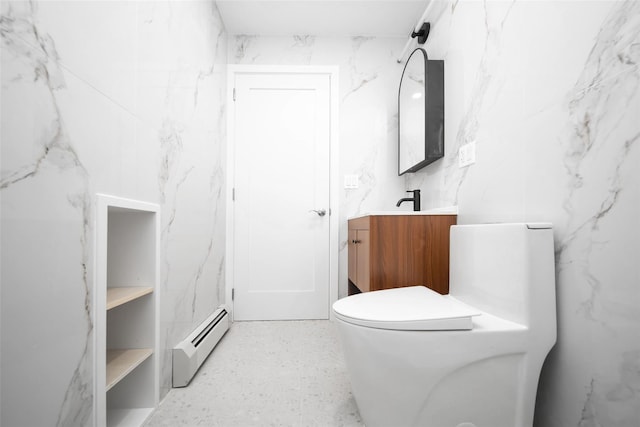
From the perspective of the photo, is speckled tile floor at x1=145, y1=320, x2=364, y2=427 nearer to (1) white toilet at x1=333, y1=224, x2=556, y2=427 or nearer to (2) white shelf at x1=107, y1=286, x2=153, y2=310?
(1) white toilet at x1=333, y1=224, x2=556, y2=427

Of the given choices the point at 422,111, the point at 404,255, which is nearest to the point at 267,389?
the point at 404,255

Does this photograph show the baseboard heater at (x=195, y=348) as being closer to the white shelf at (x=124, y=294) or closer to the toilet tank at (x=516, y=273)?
the white shelf at (x=124, y=294)

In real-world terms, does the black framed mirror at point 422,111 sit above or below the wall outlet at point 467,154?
above

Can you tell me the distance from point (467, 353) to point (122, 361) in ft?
3.78

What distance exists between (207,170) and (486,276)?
1.58 metres

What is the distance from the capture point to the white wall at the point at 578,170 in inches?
27.0

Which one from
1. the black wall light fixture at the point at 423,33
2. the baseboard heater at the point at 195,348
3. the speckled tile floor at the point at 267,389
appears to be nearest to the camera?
the speckled tile floor at the point at 267,389

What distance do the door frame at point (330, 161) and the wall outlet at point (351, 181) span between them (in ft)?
0.24

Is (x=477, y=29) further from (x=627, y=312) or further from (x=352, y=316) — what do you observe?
(x=352, y=316)

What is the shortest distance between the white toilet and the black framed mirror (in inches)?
34.2

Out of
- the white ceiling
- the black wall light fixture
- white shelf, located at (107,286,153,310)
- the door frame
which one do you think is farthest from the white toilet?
the white ceiling

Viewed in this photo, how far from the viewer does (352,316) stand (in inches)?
34.6

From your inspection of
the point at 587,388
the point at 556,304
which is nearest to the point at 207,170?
the point at 556,304

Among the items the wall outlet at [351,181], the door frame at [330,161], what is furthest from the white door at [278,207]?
the wall outlet at [351,181]
